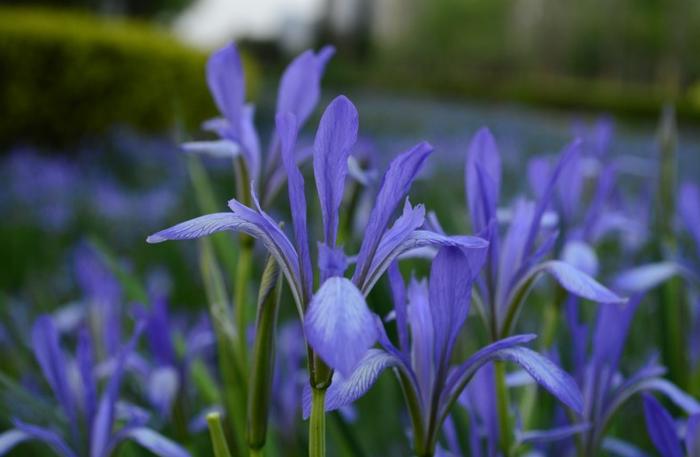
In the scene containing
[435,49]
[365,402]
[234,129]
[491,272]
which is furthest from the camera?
[435,49]

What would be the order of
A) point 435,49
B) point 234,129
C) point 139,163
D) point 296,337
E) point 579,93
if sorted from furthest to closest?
point 435,49
point 579,93
point 139,163
point 296,337
point 234,129

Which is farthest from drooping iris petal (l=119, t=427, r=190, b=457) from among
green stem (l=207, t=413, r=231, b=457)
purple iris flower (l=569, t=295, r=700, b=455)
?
purple iris flower (l=569, t=295, r=700, b=455)

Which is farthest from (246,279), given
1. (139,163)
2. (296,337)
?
(139,163)

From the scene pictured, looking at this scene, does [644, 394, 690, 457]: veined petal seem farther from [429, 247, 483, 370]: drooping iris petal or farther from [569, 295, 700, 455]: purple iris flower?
[429, 247, 483, 370]: drooping iris petal

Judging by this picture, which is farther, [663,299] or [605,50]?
[605,50]

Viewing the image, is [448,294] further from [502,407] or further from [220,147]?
[220,147]

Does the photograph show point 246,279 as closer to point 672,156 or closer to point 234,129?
point 234,129

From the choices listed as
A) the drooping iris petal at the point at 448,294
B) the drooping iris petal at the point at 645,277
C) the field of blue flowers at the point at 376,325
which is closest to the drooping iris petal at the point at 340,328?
the field of blue flowers at the point at 376,325
